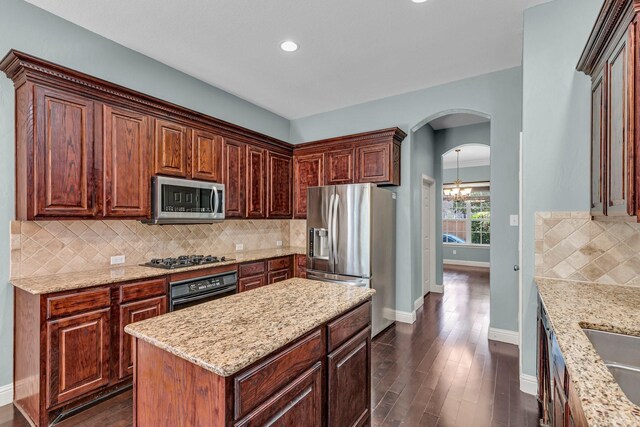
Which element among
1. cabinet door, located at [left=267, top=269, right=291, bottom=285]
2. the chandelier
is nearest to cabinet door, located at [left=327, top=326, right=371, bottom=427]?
cabinet door, located at [left=267, top=269, right=291, bottom=285]

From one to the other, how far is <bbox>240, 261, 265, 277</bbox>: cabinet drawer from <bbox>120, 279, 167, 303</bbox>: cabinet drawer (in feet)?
3.08

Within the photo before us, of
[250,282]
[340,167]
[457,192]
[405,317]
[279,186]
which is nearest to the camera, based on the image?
[250,282]

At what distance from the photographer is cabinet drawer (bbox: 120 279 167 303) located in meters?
2.49

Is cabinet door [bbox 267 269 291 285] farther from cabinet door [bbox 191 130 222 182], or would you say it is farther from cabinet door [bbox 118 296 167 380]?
cabinet door [bbox 118 296 167 380]

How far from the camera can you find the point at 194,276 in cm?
302

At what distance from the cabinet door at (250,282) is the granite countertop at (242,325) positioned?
1640 mm

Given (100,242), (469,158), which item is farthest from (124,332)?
(469,158)

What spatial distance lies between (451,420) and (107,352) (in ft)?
8.46

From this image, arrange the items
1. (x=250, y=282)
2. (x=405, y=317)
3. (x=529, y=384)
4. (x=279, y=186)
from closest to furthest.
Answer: (x=529, y=384) < (x=250, y=282) < (x=405, y=317) < (x=279, y=186)

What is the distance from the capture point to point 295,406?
1.37 meters

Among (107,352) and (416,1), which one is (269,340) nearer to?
(107,352)

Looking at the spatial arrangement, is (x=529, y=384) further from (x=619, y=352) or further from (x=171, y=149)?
(x=171, y=149)

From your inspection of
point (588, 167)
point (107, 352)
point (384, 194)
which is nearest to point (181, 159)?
point (107, 352)

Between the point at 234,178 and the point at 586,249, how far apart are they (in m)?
3.47
